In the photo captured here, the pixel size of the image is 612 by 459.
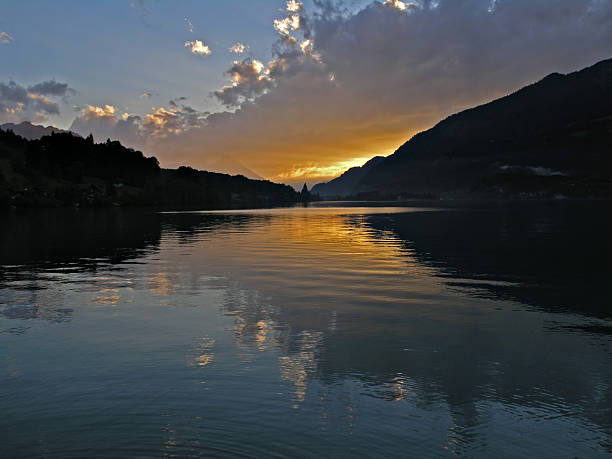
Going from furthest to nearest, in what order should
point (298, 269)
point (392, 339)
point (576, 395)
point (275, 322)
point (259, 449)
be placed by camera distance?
point (298, 269), point (275, 322), point (392, 339), point (576, 395), point (259, 449)

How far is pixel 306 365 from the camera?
1488 cm

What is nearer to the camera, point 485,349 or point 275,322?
point 485,349

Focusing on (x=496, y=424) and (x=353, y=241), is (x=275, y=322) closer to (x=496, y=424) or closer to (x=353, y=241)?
(x=496, y=424)

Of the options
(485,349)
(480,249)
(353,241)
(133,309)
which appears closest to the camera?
(485,349)

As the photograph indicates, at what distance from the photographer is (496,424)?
10820 millimetres

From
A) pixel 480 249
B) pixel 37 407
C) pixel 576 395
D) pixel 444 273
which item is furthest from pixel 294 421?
pixel 480 249

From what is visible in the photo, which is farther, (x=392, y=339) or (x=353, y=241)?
(x=353, y=241)

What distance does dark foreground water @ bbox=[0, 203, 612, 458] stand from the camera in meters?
10.2

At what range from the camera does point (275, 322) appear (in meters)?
20.6

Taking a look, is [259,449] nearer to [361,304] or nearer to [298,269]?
[361,304]

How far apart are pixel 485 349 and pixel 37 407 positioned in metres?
15.3

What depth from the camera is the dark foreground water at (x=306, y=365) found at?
33.4 feet

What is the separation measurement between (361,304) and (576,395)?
12831mm

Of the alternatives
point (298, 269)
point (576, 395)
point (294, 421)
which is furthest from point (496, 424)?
point (298, 269)
